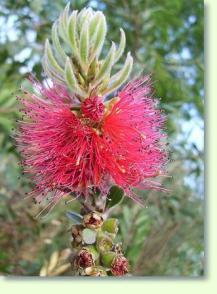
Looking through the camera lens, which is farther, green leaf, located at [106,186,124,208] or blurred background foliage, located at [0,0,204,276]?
blurred background foliage, located at [0,0,204,276]

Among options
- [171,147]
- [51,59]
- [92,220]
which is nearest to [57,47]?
[51,59]

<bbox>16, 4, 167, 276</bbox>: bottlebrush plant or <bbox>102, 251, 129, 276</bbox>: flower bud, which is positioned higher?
<bbox>16, 4, 167, 276</bbox>: bottlebrush plant

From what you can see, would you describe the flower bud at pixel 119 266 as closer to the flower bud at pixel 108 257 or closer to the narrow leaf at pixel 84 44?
the flower bud at pixel 108 257

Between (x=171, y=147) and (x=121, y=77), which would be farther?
(x=171, y=147)

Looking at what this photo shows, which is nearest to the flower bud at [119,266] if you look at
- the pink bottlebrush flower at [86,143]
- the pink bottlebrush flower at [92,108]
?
the pink bottlebrush flower at [86,143]

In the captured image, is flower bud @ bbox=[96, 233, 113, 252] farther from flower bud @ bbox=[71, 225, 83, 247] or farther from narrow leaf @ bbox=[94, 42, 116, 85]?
narrow leaf @ bbox=[94, 42, 116, 85]

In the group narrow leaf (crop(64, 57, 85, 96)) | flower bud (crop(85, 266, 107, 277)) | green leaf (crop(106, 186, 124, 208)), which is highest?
narrow leaf (crop(64, 57, 85, 96))

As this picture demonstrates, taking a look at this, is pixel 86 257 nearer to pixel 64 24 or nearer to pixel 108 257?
pixel 108 257

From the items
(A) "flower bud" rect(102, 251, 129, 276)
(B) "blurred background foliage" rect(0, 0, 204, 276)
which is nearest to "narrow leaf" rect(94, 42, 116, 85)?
(A) "flower bud" rect(102, 251, 129, 276)
